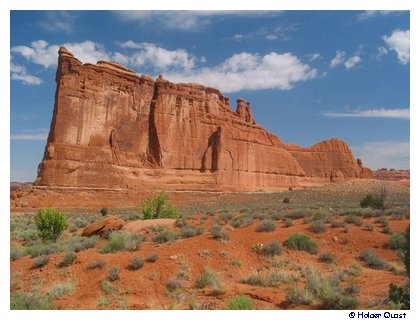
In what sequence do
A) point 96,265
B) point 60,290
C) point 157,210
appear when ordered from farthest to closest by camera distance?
point 157,210 → point 96,265 → point 60,290

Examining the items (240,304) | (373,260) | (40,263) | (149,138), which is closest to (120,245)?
(40,263)

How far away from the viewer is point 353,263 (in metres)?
10.8

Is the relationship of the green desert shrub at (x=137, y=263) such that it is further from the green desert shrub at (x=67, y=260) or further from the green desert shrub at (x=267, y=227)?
the green desert shrub at (x=267, y=227)

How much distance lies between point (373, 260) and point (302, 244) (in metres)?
2.03

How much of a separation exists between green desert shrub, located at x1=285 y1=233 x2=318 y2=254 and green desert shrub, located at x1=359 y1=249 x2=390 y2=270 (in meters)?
1.40

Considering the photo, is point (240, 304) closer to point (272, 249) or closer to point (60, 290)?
point (272, 249)

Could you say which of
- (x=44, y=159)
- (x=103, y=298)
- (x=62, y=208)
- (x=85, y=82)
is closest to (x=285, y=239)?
(x=103, y=298)

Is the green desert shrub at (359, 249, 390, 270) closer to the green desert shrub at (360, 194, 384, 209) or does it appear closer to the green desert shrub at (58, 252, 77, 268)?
the green desert shrub at (58, 252, 77, 268)

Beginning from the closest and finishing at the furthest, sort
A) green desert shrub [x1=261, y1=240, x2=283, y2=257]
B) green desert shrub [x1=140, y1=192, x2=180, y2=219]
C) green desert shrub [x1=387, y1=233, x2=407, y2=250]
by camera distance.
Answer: green desert shrub [x1=261, y1=240, x2=283, y2=257] → green desert shrub [x1=387, y1=233, x2=407, y2=250] → green desert shrub [x1=140, y1=192, x2=180, y2=219]

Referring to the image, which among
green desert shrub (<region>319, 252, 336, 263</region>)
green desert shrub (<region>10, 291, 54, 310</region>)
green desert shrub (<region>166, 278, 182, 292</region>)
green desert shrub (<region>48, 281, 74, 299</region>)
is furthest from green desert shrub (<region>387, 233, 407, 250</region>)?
green desert shrub (<region>10, 291, 54, 310</region>)

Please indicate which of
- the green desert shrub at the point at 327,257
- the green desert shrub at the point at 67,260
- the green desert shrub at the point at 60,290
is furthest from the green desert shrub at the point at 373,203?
the green desert shrub at the point at 60,290

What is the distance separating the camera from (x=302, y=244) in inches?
460

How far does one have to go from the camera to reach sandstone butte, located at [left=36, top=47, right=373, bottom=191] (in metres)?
50.9

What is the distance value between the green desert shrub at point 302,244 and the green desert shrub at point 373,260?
140cm
